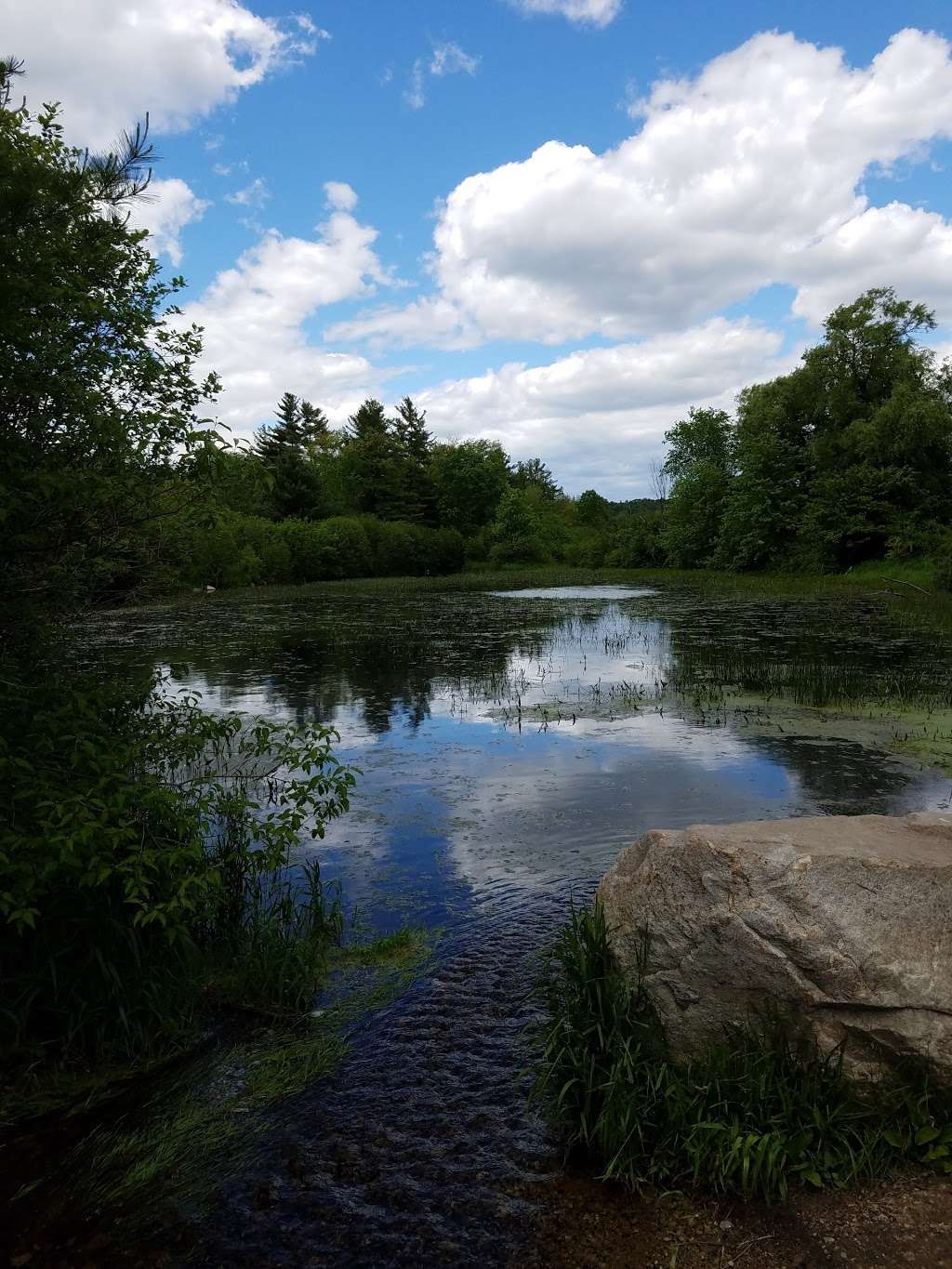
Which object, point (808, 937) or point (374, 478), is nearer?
point (808, 937)

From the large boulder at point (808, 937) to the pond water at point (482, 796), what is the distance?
3.81 feet

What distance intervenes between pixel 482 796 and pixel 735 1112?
608 cm

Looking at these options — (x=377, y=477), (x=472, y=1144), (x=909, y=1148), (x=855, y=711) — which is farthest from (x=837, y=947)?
(x=377, y=477)

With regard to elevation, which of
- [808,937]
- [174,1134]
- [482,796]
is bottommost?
[174,1134]

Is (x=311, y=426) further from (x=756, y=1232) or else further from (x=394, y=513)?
(x=756, y=1232)

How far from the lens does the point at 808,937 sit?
3990 millimetres

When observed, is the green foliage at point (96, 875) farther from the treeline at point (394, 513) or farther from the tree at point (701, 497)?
the tree at point (701, 497)

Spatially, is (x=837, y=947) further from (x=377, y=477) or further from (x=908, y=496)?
(x=377, y=477)

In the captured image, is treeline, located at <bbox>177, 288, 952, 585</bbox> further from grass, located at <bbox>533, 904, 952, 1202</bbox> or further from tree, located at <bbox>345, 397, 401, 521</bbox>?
grass, located at <bbox>533, 904, 952, 1202</bbox>

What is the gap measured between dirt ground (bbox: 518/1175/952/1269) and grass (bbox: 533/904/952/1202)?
0.09 meters

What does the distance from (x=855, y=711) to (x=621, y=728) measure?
4076mm

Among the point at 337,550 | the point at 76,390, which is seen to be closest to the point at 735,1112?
the point at 76,390

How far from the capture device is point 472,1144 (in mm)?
4215

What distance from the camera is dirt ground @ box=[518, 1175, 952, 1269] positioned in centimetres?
336
